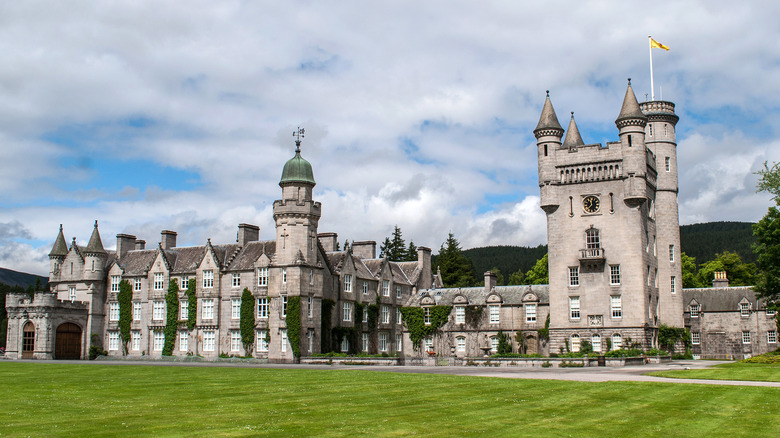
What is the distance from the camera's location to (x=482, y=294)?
62375 millimetres

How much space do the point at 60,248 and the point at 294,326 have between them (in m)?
29.5

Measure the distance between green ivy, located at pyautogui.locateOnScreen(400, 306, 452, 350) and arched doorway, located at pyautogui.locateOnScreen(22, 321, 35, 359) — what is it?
107 ft

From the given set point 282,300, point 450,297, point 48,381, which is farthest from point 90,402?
point 450,297

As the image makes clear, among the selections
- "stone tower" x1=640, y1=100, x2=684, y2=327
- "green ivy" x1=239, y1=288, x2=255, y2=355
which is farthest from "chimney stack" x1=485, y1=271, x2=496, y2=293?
"green ivy" x1=239, y1=288, x2=255, y2=355

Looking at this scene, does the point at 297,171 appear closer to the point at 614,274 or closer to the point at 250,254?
the point at 250,254

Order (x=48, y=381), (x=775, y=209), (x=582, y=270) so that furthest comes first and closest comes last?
(x=582, y=270), (x=775, y=209), (x=48, y=381)

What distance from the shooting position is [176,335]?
6238 centimetres

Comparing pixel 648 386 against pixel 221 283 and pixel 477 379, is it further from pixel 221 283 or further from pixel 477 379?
pixel 221 283

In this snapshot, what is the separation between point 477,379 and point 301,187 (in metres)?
33.3

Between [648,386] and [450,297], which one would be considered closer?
[648,386]

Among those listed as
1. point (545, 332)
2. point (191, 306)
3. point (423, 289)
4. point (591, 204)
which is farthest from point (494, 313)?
point (191, 306)

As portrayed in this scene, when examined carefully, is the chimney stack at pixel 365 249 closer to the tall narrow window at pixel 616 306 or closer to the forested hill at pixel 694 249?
the tall narrow window at pixel 616 306

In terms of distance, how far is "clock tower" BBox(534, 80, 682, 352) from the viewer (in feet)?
173

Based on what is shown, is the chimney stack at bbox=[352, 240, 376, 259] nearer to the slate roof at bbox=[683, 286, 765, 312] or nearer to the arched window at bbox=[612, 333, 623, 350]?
the arched window at bbox=[612, 333, 623, 350]
